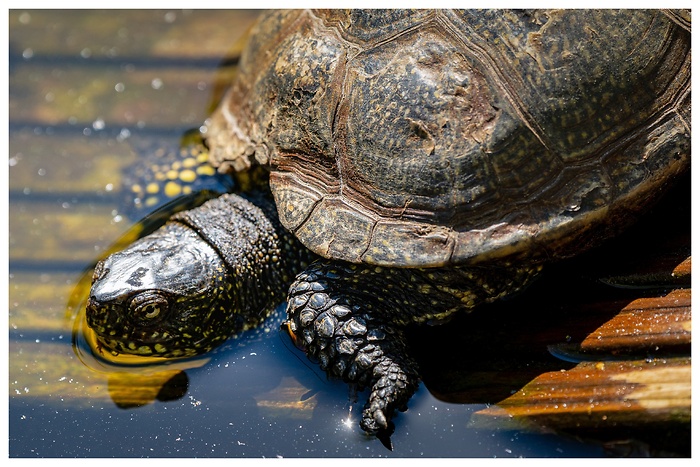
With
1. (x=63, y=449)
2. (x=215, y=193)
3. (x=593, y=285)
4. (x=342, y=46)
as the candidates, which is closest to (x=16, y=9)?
(x=215, y=193)

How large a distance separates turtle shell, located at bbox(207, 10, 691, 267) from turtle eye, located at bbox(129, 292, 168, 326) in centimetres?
56

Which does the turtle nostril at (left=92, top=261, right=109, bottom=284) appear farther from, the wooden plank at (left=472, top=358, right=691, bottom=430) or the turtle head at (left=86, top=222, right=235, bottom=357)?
the wooden plank at (left=472, top=358, right=691, bottom=430)

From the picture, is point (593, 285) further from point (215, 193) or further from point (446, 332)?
point (215, 193)

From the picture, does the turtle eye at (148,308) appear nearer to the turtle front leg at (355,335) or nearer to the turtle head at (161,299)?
the turtle head at (161,299)

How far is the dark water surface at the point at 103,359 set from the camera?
2.54 m

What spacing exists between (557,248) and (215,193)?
150 centimetres

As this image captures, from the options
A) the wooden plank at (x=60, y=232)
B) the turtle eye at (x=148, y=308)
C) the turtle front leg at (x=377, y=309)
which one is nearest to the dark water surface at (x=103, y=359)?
the wooden plank at (x=60, y=232)

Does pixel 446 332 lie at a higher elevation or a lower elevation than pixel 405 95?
lower

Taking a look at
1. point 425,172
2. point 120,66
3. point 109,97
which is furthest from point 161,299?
point 120,66

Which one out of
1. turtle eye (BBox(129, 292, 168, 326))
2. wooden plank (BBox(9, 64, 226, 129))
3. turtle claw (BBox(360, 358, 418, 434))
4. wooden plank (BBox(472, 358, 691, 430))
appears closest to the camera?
wooden plank (BBox(472, 358, 691, 430))

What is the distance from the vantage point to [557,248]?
253cm

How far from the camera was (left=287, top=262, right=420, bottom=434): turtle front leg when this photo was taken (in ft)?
8.20

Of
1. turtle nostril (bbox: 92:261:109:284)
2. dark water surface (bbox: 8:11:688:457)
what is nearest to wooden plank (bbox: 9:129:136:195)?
dark water surface (bbox: 8:11:688:457)

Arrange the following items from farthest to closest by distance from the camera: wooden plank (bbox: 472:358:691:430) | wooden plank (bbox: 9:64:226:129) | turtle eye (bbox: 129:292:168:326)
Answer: wooden plank (bbox: 9:64:226:129) → turtle eye (bbox: 129:292:168:326) → wooden plank (bbox: 472:358:691:430)
